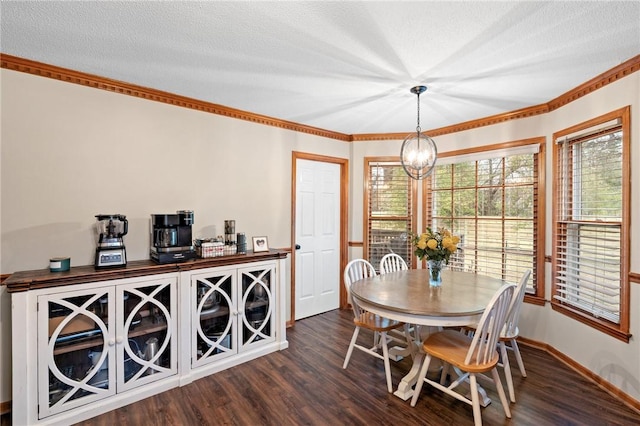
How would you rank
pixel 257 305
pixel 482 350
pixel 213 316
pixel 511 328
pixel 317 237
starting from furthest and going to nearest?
pixel 317 237 < pixel 257 305 < pixel 213 316 < pixel 511 328 < pixel 482 350

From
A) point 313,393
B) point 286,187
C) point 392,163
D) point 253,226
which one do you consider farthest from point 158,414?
point 392,163

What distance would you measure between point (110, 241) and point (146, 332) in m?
0.75

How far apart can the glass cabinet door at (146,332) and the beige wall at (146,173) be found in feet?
1.57

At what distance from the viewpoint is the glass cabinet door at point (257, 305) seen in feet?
9.59

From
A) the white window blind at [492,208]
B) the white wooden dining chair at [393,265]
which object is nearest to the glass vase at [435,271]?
the white wooden dining chair at [393,265]

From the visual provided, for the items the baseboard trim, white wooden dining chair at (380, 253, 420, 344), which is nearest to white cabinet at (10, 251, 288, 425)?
white wooden dining chair at (380, 253, 420, 344)

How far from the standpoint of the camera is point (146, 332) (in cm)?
240

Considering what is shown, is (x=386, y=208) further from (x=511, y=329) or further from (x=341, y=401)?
(x=341, y=401)

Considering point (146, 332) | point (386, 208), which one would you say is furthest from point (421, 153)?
point (146, 332)

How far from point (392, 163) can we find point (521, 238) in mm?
1779

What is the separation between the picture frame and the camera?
3.18 metres

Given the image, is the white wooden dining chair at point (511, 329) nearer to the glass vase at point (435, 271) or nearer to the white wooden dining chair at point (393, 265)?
the glass vase at point (435, 271)

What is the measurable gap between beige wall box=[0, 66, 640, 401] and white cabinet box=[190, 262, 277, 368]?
57cm

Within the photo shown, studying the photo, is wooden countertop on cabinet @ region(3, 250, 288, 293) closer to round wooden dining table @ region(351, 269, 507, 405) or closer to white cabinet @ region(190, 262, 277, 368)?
white cabinet @ region(190, 262, 277, 368)
